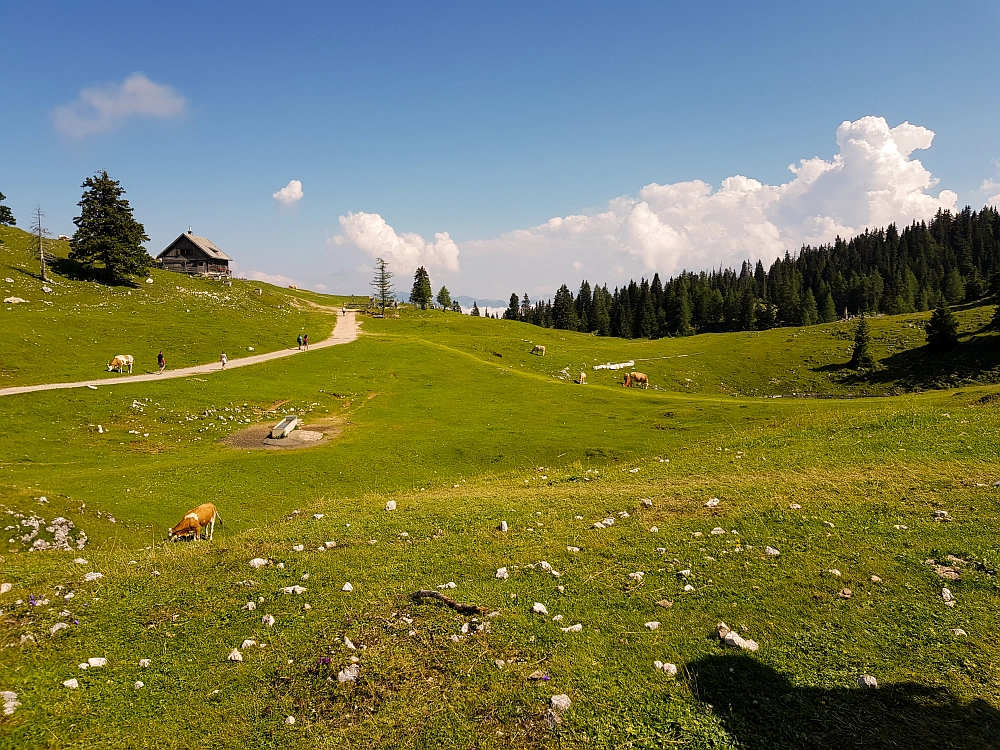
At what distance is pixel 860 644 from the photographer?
331 inches

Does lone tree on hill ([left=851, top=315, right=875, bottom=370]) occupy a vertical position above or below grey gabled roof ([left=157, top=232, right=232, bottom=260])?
below

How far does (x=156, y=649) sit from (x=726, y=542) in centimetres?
1267

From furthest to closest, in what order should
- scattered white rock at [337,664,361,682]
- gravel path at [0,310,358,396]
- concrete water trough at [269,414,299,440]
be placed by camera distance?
gravel path at [0,310,358,396], concrete water trough at [269,414,299,440], scattered white rock at [337,664,361,682]

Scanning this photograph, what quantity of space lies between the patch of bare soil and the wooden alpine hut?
97742 mm

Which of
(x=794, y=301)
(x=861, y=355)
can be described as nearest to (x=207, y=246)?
(x=861, y=355)

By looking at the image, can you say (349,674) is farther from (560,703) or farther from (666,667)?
(666,667)

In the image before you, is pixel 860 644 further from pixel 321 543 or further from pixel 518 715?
pixel 321 543

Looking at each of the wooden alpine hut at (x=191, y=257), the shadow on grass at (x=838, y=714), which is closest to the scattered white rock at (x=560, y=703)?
the shadow on grass at (x=838, y=714)

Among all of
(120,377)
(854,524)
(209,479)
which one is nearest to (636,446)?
(854,524)

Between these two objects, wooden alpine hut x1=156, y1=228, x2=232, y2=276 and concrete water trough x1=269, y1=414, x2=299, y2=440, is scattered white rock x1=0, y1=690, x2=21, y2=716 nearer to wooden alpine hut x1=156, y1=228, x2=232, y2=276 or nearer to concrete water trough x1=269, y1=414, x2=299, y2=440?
concrete water trough x1=269, y1=414, x2=299, y2=440

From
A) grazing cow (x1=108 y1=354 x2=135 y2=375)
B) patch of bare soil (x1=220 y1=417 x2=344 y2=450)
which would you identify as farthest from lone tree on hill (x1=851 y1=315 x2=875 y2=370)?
grazing cow (x1=108 y1=354 x2=135 y2=375)

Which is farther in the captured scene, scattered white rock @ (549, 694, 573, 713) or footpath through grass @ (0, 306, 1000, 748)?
scattered white rock @ (549, 694, 573, 713)

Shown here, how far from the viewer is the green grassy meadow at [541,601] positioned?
691cm

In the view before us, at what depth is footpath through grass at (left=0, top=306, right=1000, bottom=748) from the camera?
6898 millimetres
